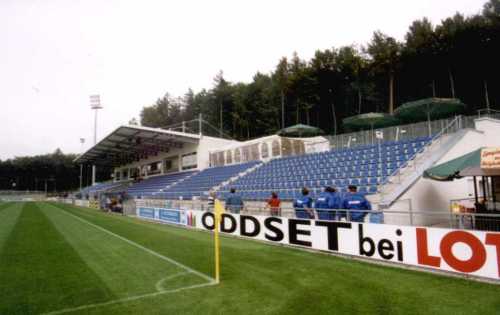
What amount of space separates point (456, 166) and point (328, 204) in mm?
3574

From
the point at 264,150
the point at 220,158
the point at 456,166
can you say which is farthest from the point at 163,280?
the point at 220,158

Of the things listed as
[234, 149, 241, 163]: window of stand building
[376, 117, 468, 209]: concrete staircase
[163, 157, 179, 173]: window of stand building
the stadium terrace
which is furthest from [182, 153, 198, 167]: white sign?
[376, 117, 468, 209]: concrete staircase

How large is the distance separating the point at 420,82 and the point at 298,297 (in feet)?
108

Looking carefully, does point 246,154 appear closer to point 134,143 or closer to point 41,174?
point 134,143

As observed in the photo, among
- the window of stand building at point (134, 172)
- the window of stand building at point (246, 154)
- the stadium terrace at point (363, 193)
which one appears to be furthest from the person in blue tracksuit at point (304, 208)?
the window of stand building at point (134, 172)

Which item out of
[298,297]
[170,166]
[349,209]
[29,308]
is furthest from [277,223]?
[170,166]

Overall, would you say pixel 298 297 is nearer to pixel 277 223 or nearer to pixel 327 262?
pixel 327 262

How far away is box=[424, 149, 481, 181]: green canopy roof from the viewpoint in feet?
27.1

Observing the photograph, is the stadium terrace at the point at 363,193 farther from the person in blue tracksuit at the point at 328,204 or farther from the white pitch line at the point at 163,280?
the white pitch line at the point at 163,280

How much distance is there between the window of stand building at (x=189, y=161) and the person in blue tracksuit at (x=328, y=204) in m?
23.0

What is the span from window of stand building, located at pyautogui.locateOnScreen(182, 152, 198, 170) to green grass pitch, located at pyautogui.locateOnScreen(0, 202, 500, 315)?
22.0m

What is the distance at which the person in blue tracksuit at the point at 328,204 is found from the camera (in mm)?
9117

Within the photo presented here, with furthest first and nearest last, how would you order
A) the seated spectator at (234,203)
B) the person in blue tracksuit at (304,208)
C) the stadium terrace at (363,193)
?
1. the seated spectator at (234,203)
2. the person in blue tracksuit at (304,208)
3. the stadium terrace at (363,193)

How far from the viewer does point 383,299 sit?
505 centimetres
